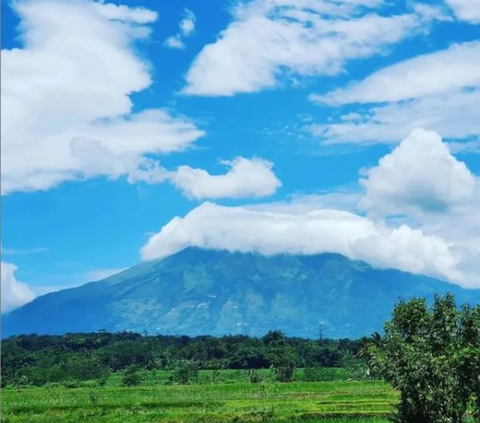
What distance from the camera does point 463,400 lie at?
20.7 m

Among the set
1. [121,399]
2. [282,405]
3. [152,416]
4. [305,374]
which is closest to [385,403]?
[282,405]

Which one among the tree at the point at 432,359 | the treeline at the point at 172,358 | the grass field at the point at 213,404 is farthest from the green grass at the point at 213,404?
the treeline at the point at 172,358

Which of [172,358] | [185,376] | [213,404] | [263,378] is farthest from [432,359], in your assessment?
[172,358]

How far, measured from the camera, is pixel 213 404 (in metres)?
44.9

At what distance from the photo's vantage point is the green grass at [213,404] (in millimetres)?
38031

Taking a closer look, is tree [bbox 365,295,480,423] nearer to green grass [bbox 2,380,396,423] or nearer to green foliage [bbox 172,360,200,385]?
green grass [bbox 2,380,396,423]

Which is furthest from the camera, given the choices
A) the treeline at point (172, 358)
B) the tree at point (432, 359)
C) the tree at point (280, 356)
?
the treeline at point (172, 358)

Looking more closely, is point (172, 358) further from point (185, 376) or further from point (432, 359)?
point (432, 359)

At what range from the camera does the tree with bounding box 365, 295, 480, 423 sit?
67.2 feet

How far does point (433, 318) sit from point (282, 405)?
857 inches

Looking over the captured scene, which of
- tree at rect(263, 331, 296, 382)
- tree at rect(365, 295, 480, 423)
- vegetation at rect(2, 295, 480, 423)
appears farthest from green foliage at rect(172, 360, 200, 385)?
tree at rect(365, 295, 480, 423)

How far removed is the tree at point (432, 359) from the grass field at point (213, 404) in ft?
37.7

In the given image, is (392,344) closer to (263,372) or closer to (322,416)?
(322,416)

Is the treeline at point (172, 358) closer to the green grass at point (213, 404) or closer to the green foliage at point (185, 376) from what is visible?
the green foliage at point (185, 376)
